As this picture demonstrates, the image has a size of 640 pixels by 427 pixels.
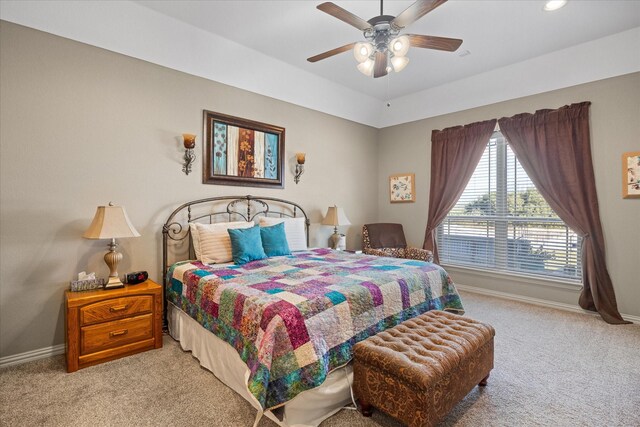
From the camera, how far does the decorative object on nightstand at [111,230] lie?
249 centimetres

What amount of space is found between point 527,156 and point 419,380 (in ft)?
11.9

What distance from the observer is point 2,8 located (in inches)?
93.4

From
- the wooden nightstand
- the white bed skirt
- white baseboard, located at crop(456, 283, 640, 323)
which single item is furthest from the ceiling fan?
white baseboard, located at crop(456, 283, 640, 323)

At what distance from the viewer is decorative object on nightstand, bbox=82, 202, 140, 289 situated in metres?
2.49

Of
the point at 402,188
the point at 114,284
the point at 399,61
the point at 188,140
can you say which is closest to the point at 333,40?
the point at 399,61

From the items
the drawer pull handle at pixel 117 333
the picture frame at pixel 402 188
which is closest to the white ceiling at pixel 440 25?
the picture frame at pixel 402 188

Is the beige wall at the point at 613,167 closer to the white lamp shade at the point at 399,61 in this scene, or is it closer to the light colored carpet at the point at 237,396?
the light colored carpet at the point at 237,396

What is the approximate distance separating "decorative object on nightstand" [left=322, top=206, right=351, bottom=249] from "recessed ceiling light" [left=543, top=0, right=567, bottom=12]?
3.07m

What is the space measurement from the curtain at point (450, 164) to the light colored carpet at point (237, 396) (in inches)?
88.3

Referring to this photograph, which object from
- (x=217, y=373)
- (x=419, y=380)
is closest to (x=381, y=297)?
(x=419, y=380)

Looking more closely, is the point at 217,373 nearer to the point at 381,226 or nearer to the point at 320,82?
the point at 381,226

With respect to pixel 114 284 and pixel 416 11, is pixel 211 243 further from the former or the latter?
pixel 416 11

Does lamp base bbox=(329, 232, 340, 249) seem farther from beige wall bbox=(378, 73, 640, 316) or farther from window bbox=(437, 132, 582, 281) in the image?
beige wall bbox=(378, 73, 640, 316)

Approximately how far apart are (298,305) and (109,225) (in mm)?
1777
